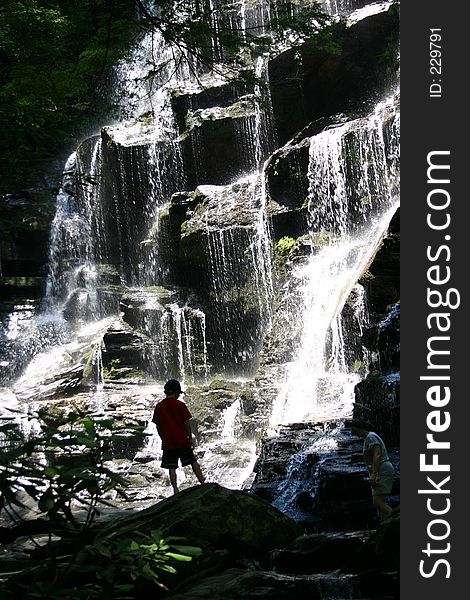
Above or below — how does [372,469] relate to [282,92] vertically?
below

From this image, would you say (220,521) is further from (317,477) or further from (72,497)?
(72,497)

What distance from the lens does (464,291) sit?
10.9 feet

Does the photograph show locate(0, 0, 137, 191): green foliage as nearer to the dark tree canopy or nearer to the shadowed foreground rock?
the dark tree canopy

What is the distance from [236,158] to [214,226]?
4.12 meters

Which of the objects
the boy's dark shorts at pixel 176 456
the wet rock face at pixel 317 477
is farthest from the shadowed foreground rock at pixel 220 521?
the wet rock face at pixel 317 477

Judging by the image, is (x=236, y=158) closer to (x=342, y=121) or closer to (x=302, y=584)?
(x=342, y=121)

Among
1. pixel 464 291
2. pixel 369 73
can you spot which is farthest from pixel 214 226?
pixel 464 291

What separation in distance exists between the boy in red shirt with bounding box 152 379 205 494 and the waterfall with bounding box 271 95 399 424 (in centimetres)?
812

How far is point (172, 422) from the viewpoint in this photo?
297 inches

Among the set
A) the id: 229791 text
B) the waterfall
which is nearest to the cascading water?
the waterfall

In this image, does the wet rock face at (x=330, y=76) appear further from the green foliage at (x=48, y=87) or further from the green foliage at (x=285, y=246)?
the green foliage at (x=48, y=87)

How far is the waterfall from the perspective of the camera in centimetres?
1627

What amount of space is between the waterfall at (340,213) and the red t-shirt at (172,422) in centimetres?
815

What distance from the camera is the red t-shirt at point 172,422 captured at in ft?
24.6
